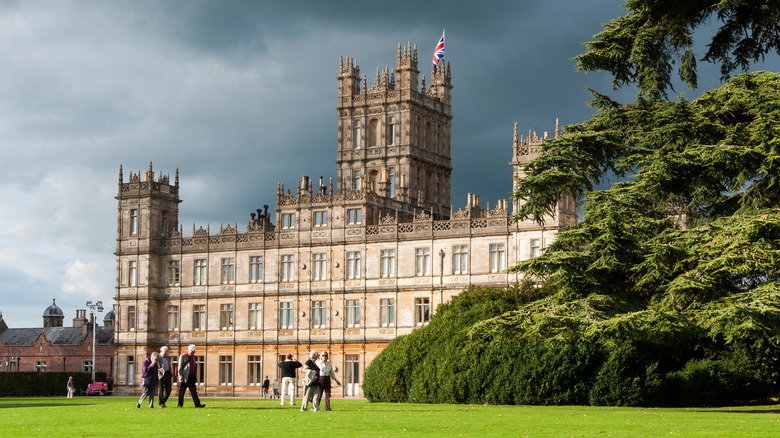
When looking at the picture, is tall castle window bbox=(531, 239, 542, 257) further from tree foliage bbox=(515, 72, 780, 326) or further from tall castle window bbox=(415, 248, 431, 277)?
tree foliage bbox=(515, 72, 780, 326)

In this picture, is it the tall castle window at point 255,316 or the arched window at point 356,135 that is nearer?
the tall castle window at point 255,316

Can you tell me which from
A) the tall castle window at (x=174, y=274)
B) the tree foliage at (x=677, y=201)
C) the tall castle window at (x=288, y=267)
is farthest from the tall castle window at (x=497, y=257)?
the tree foliage at (x=677, y=201)

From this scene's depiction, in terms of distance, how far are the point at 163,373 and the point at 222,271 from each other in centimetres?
3833

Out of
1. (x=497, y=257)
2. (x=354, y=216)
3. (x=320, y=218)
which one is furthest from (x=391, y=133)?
(x=497, y=257)

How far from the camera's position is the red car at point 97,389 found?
74000mm

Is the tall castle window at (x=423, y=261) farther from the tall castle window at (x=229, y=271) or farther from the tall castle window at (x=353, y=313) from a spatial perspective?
the tall castle window at (x=229, y=271)

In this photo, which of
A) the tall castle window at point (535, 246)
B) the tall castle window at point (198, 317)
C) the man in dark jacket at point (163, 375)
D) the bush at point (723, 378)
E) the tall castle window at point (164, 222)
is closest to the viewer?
the man in dark jacket at point (163, 375)

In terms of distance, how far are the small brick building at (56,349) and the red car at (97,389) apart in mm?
20393

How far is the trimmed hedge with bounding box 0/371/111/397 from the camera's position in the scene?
70.2 meters

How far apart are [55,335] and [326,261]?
44.5m

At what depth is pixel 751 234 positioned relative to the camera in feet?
89.0

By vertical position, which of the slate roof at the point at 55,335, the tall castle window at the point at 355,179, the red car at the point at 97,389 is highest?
the tall castle window at the point at 355,179

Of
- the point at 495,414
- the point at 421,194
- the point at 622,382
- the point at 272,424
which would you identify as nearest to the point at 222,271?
the point at 421,194

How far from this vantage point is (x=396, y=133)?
75.2m
